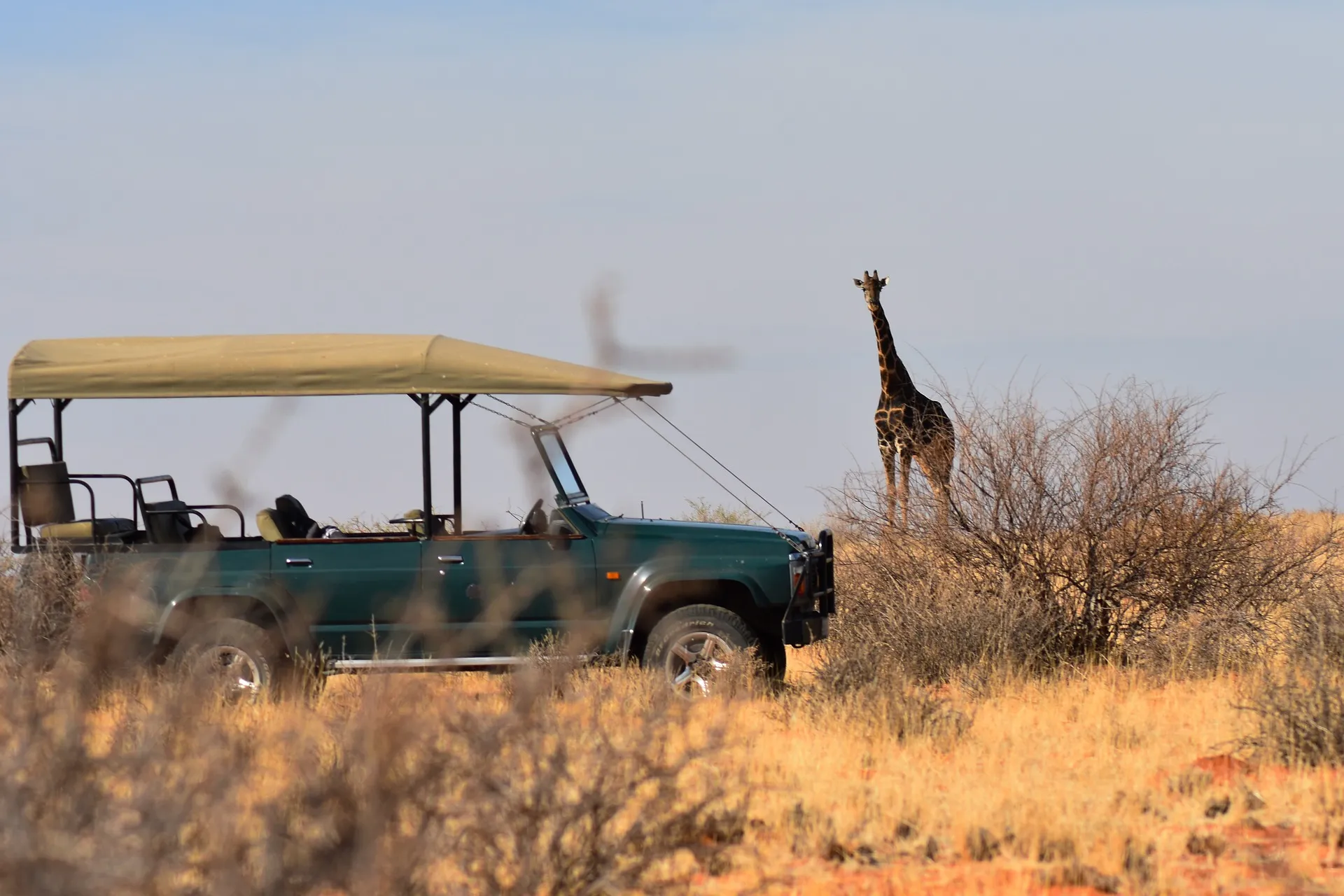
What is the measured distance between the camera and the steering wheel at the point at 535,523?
34.3 ft

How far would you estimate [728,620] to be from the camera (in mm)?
10188

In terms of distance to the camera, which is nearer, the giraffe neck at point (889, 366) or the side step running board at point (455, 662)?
the side step running board at point (455, 662)

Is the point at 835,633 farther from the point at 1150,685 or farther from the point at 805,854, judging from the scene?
the point at 805,854

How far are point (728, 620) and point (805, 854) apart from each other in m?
3.39

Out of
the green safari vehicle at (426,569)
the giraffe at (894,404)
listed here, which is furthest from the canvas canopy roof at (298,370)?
the giraffe at (894,404)

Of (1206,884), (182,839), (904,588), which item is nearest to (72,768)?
(182,839)

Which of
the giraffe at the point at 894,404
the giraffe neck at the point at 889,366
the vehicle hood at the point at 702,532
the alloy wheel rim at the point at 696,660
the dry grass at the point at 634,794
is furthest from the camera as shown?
the giraffe neck at the point at 889,366

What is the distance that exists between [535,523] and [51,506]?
3465 millimetres

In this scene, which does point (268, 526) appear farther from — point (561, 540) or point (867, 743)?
point (867, 743)

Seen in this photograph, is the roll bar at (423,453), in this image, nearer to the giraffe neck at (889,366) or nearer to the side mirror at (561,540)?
the side mirror at (561,540)

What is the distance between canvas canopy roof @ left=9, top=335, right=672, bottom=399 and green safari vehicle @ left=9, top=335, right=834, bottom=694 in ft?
0.04

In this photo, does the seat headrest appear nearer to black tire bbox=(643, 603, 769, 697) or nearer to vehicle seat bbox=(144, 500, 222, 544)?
vehicle seat bbox=(144, 500, 222, 544)

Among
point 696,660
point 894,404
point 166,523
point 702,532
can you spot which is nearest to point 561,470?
point 702,532

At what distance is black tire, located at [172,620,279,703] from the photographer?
1028cm
